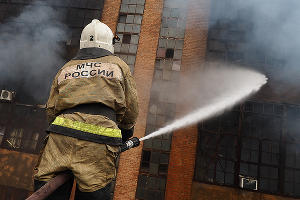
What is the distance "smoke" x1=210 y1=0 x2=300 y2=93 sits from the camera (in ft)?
22.6

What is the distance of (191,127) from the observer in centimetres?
701

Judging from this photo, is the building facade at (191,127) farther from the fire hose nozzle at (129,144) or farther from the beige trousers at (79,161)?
the beige trousers at (79,161)

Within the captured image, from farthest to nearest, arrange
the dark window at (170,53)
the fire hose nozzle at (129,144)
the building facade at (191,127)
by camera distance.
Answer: the dark window at (170,53) → the building facade at (191,127) → the fire hose nozzle at (129,144)

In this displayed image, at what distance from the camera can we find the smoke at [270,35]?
6875 millimetres

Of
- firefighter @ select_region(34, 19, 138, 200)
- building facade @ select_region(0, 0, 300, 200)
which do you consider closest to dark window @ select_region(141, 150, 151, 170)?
building facade @ select_region(0, 0, 300, 200)

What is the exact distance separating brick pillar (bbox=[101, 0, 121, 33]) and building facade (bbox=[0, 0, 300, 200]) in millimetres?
39

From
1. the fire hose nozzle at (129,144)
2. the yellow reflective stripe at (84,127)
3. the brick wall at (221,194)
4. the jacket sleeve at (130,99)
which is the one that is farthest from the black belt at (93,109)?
the brick wall at (221,194)

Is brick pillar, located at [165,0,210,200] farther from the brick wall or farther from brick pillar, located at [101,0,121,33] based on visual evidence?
brick pillar, located at [101,0,121,33]

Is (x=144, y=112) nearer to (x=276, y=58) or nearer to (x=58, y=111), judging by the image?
(x=276, y=58)

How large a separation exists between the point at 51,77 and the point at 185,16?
17.4 ft

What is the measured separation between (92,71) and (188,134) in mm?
5327

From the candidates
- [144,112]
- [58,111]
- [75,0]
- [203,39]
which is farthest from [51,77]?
[58,111]

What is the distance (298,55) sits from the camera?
6883mm

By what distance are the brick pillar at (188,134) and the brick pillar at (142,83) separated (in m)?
1.05
